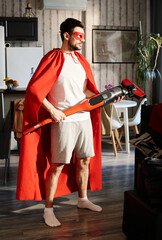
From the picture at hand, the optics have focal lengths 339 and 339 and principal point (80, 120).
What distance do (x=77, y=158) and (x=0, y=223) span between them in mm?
762

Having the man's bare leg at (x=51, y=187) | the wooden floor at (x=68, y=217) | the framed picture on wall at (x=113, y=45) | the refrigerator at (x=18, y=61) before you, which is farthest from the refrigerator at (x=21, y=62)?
the man's bare leg at (x=51, y=187)

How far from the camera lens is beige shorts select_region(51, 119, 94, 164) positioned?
2.44 meters

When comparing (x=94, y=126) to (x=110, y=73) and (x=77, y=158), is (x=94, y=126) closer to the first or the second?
(x=77, y=158)

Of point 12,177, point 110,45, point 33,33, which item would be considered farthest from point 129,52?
point 12,177

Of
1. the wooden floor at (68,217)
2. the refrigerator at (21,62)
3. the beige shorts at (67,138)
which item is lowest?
the wooden floor at (68,217)

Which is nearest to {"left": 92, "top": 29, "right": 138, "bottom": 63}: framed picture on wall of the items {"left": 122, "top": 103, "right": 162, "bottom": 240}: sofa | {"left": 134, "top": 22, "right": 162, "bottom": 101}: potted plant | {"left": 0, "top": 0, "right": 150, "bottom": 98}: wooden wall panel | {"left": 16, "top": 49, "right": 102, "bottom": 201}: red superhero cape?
{"left": 0, "top": 0, "right": 150, "bottom": 98}: wooden wall panel

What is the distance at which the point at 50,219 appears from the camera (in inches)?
99.3

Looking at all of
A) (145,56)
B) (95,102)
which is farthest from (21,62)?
(95,102)

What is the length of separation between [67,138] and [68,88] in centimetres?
36

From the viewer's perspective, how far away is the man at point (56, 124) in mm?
2387

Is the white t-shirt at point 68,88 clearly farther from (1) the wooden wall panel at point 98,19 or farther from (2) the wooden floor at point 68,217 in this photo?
(1) the wooden wall panel at point 98,19

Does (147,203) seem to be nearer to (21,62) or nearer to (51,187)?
(51,187)

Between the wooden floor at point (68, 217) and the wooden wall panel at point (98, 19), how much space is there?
3470mm

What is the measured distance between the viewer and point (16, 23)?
6082 millimetres
